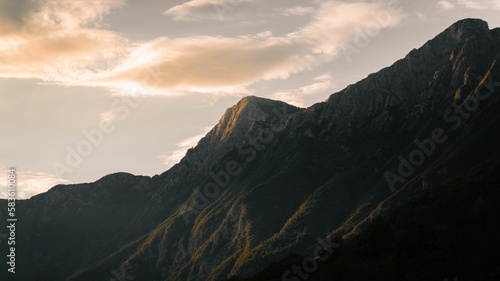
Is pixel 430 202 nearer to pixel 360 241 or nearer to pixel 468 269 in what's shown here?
pixel 360 241

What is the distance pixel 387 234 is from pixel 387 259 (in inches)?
419

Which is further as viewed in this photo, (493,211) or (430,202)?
(430,202)

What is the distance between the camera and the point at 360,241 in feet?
348

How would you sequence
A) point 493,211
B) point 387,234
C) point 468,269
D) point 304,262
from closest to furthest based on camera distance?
point 468,269
point 493,211
point 387,234
point 304,262

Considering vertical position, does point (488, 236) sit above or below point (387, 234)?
below

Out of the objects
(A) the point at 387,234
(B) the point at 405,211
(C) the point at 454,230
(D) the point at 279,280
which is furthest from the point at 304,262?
(C) the point at 454,230

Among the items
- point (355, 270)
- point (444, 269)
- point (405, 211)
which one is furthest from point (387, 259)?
point (405, 211)

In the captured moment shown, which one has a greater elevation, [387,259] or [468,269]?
[387,259]

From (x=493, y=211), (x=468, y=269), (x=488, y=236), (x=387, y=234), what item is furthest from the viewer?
(x=387, y=234)

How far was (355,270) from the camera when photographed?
93625 mm

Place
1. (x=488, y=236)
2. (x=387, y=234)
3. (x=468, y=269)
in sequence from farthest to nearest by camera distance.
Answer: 1. (x=387, y=234)
2. (x=488, y=236)
3. (x=468, y=269)

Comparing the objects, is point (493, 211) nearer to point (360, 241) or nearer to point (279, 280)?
point (360, 241)

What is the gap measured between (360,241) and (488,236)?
27.3m

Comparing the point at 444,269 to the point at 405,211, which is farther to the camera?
the point at 405,211
